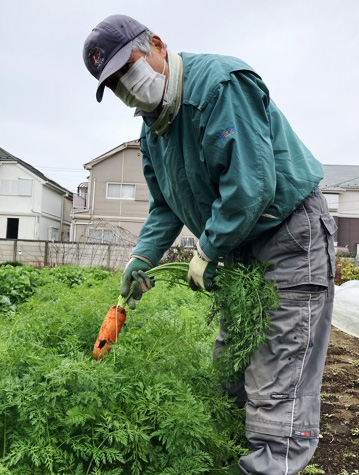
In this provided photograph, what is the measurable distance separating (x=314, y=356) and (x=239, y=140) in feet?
3.37

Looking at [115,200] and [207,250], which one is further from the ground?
[115,200]

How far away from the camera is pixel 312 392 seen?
2.04 meters

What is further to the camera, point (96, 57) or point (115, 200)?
point (115, 200)

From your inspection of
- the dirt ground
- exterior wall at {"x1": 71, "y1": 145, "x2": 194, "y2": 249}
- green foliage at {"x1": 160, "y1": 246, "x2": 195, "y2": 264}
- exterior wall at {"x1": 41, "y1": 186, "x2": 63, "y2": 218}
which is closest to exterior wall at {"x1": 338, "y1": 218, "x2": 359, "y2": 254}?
exterior wall at {"x1": 71, "y1": 145, "x2": 194, "y2": 249}

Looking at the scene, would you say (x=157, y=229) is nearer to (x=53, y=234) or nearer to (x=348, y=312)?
(x=348, y=312)

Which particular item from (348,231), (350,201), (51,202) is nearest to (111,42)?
(51,202)

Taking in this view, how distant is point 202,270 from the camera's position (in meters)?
2.09

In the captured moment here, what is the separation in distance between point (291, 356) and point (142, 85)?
51.4 inches

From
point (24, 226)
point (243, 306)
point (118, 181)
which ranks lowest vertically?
point (243, 306)

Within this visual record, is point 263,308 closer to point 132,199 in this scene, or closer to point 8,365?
point 8,365

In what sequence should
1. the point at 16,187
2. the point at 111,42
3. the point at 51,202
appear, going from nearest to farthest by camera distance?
1. the point at 111,42
2. the point at 16,187
3. the point at 51,202

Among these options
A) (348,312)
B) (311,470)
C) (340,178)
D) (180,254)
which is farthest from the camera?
(340,178)

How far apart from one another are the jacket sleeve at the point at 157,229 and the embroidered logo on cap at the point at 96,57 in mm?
774

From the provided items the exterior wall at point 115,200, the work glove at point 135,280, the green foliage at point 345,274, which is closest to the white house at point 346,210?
the exterior wall at point 115,200
